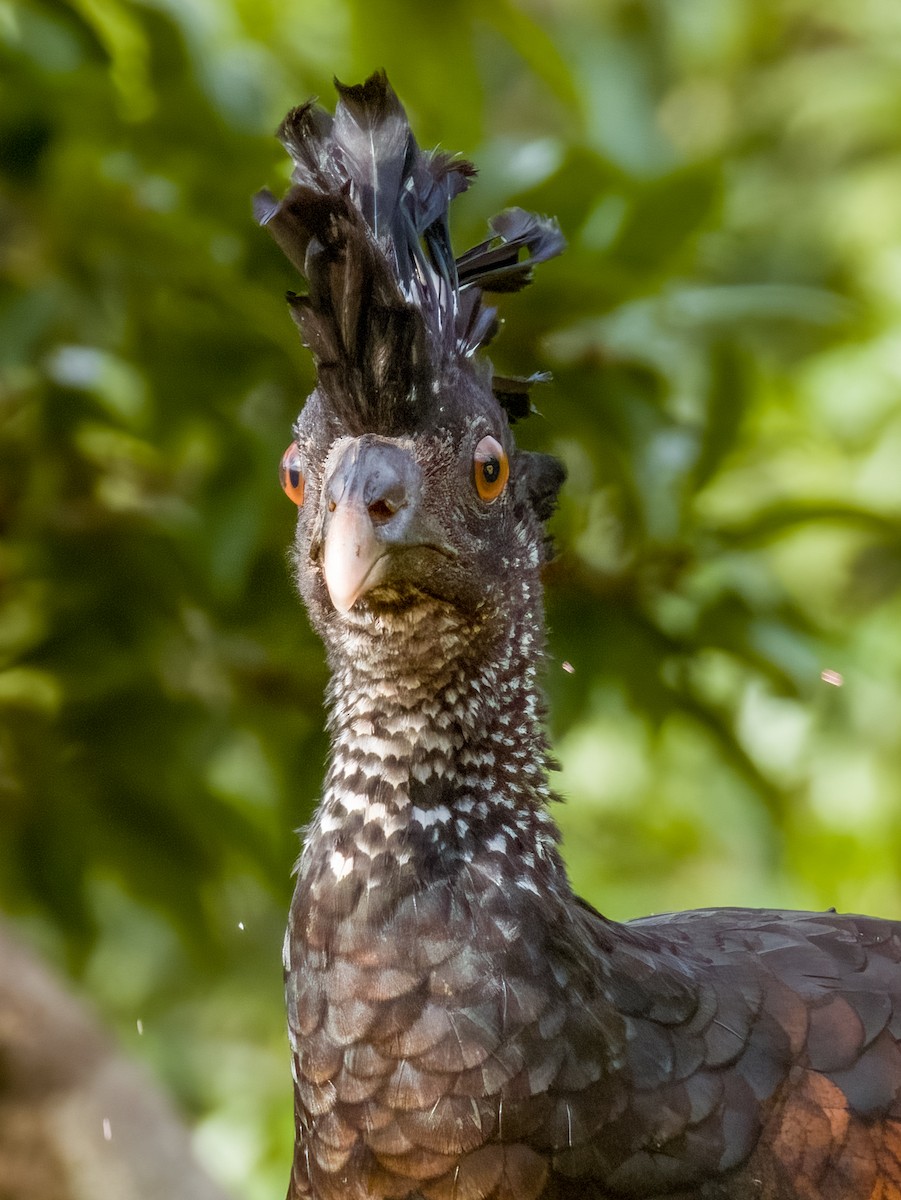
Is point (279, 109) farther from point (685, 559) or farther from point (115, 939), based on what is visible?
point (115, 939)

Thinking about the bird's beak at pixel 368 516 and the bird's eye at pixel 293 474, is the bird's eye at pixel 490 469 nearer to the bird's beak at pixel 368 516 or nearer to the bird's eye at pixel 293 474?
the bird's beak at pixel 368 516

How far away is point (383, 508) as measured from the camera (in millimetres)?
1372

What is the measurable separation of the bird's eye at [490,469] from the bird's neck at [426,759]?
14 cm

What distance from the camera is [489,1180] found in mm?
1389

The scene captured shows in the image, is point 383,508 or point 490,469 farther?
point 490,469

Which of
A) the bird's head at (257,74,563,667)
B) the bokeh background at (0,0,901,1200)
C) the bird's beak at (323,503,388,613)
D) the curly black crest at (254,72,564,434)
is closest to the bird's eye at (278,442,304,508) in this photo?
the bird's head at (257,74,563,667)

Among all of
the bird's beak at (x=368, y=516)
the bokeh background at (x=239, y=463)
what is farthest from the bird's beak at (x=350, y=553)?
the bokeh background at (x=239, y=463)

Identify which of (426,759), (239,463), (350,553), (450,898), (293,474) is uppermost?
(239,463)

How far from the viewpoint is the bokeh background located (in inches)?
96.3

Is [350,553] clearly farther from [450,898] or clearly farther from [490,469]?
[450,898]

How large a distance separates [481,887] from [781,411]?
95.6 inches

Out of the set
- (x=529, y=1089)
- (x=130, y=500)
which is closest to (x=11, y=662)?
(x=130, y=500)

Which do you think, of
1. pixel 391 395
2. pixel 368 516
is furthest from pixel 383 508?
pixel 391 395

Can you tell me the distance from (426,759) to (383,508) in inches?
11.7
